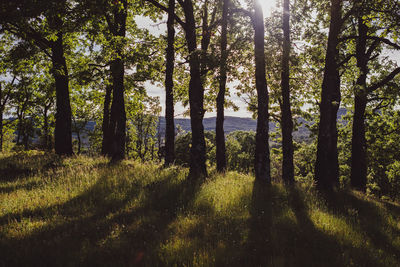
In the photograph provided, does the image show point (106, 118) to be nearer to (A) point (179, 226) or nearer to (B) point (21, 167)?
(B) point (21, 167)

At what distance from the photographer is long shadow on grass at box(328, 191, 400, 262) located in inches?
210

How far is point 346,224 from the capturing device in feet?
19.4

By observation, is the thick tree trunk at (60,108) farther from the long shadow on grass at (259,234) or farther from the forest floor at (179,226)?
the long shadow on grass at (259,234)

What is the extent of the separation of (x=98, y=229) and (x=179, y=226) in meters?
1.60

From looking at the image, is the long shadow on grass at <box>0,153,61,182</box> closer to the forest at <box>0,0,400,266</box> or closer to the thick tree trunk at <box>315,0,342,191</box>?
the forest at <box>0,0,400,266</box>

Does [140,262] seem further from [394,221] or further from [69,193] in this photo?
[394,221]

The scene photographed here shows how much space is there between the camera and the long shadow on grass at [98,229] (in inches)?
153

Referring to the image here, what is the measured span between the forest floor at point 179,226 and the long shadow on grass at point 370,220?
0.04m

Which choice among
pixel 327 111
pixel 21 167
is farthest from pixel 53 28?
pixel 327 111

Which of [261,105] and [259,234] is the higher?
[261,105]

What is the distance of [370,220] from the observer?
23.3 feet

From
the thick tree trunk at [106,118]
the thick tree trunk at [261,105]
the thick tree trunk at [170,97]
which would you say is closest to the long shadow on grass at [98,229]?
the thick tree trunk at [261,105]

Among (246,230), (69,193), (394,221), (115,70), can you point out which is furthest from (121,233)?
(115,70)

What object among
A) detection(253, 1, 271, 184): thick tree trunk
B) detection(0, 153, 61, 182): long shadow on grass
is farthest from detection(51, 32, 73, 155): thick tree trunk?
detection(253, 1, 271, 184): thick tree trunk
